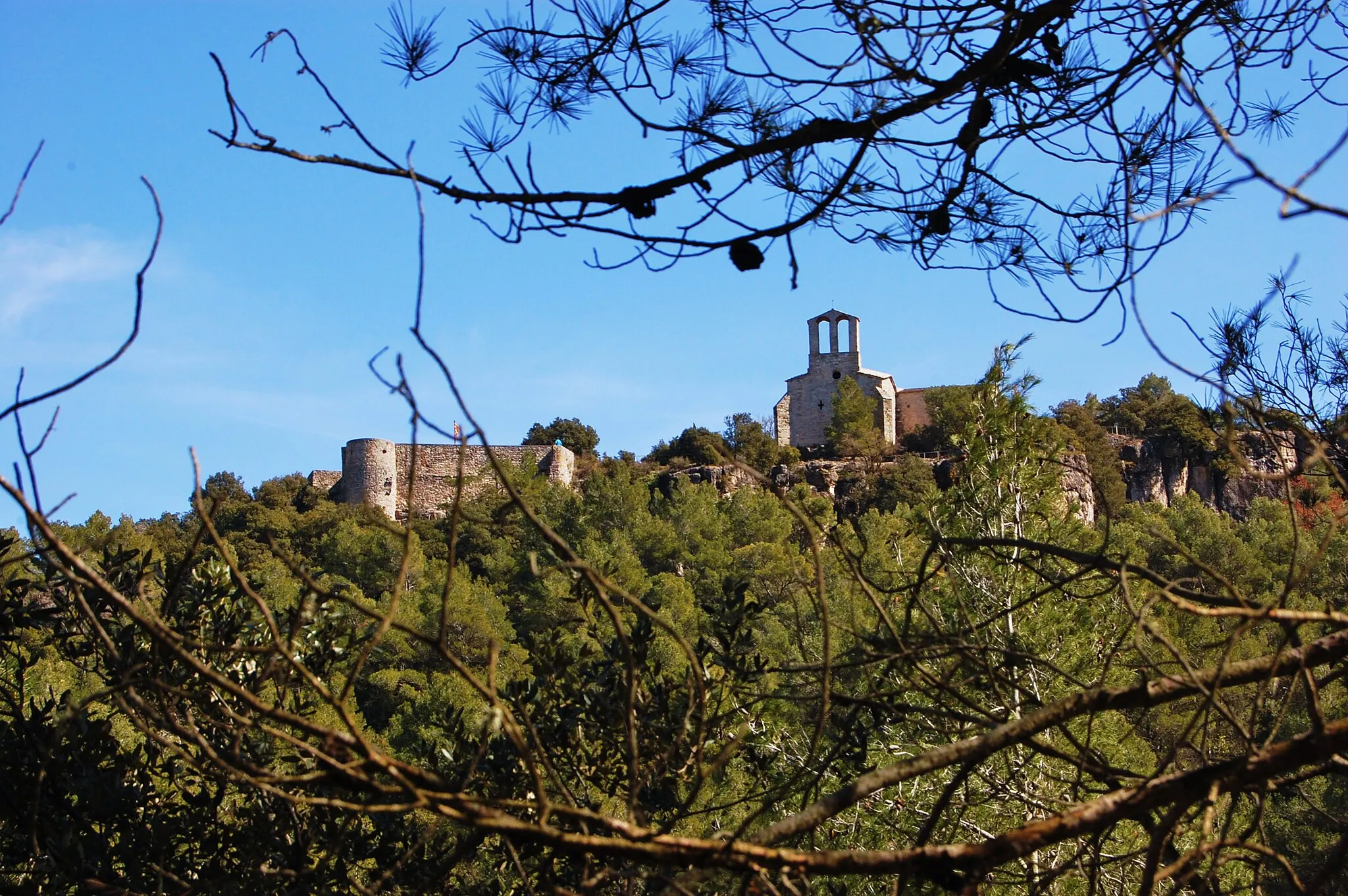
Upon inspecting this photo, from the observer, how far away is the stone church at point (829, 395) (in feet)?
148

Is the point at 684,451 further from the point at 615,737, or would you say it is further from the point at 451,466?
the point at 615,737

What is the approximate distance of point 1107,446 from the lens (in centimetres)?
3697

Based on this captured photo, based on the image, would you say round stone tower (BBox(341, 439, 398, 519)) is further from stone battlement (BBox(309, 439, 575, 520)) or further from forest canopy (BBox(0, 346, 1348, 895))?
forest canopy (BBox(0, 346, 1348, 895))

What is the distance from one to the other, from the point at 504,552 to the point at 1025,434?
59.7 ft

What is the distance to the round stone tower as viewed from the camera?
39906mm

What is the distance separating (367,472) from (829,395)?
16.8m

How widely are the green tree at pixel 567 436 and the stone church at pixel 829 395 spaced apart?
6.93 m

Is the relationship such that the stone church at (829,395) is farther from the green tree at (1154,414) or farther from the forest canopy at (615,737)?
the forest canopy at (615,737)

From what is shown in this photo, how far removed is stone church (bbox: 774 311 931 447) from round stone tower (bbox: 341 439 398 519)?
14167 millimetres

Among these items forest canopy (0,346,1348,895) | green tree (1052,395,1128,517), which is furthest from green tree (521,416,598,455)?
forest canopy (0,346,1348,895)

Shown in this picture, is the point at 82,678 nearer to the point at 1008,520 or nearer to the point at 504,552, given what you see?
the point at 1008,520

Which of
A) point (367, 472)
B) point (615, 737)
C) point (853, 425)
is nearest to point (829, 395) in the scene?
point (853, 425)

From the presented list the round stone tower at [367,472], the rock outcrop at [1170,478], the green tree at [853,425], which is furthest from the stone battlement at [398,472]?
the rock outcrop at [1170,478]

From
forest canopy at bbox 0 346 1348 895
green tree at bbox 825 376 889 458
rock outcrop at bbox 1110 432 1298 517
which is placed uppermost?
→ green tree at bbox 825 376 889 458
